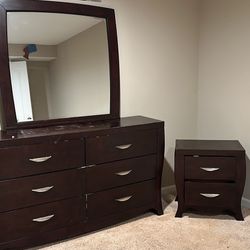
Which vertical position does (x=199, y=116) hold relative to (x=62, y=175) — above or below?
above

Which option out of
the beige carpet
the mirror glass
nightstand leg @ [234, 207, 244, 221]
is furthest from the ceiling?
nightstand leg @ [234, 207, 244, 221]

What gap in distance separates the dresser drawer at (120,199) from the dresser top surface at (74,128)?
0.48 m

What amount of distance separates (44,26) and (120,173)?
1233mm

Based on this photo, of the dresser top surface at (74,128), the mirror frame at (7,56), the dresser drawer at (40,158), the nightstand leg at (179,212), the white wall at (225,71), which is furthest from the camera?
the white wall at (225,71)

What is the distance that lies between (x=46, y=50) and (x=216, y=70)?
1575mm

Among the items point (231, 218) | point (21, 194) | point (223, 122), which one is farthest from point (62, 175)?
point (223, 122)

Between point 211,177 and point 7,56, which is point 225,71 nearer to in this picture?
point 211,177

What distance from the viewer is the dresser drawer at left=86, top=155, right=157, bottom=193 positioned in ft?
6.98

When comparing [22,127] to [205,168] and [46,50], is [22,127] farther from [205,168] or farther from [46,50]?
[205,168]

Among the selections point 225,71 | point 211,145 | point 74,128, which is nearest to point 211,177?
point 211,145

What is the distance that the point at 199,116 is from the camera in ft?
10.2

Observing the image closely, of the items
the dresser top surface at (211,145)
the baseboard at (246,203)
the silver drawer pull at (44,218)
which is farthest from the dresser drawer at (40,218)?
the baseboard at (246,203)

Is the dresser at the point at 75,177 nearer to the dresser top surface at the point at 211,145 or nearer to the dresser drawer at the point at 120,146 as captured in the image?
the dresser drawer at the point at 120,146

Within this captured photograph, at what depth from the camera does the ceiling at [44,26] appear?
211cm
